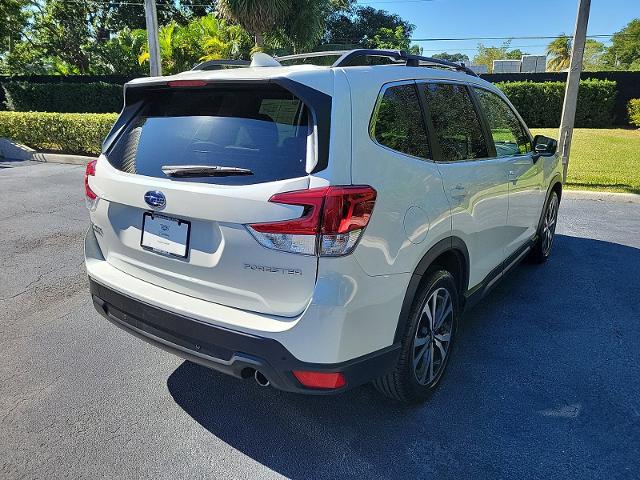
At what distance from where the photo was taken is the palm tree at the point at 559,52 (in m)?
44.0

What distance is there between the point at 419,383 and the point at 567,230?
463cm

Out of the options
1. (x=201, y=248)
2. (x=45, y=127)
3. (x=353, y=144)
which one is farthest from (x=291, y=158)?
(x=45, y=127)

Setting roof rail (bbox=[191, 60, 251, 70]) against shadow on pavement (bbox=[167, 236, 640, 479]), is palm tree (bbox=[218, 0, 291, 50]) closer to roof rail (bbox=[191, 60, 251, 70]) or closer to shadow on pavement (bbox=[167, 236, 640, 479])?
roof rail (bbox=[191, 60, 251, 70])

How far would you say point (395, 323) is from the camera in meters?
2.38

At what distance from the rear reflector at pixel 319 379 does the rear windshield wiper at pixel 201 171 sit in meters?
0.90

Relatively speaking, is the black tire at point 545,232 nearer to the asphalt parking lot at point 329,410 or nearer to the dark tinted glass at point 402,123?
the asphalt parking lot at point 329,410

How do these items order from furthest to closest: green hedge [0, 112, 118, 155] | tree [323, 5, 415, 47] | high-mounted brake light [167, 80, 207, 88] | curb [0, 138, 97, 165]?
tree [323, 5, 415, 47]
green hedge [0, 112, 118, 155]
curb [0, 138, 97, 165]
high-mounted brake light [167, 80, 207, 88]

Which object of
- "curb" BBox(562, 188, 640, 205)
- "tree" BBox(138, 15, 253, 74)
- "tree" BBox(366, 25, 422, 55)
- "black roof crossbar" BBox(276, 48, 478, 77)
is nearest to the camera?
"black roof crossbar" BBox(276, 48, 478, 77)

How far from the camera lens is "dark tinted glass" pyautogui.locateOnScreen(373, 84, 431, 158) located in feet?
7.82

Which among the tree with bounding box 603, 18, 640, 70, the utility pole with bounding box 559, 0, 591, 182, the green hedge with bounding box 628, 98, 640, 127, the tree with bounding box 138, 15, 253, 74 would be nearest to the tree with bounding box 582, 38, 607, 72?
the tree with bounding box 603, 18, 640, 70

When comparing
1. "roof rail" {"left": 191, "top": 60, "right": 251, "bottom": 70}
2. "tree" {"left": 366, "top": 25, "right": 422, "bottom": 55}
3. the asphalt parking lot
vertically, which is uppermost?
"tree" {"left": 366, "top": 25, "right": 422, "bottom": 55}

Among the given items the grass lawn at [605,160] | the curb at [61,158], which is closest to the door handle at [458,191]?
the grass lawn at [605,160]

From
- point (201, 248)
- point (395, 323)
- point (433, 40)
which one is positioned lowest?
point (395, 323)

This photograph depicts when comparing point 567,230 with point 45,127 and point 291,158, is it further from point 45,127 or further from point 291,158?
point 45,127
